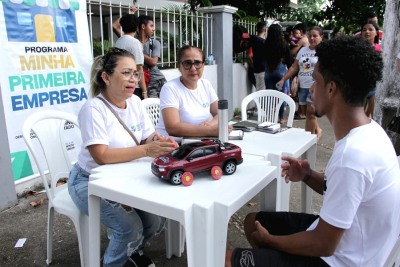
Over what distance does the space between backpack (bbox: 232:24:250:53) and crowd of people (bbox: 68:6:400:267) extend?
466 centimetres

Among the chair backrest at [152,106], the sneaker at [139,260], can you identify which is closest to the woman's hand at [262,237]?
the sneaker at [139,260]

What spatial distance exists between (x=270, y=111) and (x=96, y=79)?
219 cm

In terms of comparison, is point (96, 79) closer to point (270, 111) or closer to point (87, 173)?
point (87, 173)

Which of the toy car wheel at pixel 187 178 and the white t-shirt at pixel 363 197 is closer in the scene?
the white t-shirt at pixel 363 197

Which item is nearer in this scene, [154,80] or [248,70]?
[154,80]

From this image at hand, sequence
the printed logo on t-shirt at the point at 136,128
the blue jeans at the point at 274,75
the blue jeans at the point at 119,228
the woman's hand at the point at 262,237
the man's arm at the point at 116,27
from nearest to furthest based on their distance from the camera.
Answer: the woman's hand at the point at 262,237 < the blue jeans at the point at 119,228 < the printed logo on t-shirt at the point at 136,128 < the man's arm at the point at 116,27 < the blue jeans at the point at 274,75

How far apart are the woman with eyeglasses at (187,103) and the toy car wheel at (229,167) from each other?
717mm

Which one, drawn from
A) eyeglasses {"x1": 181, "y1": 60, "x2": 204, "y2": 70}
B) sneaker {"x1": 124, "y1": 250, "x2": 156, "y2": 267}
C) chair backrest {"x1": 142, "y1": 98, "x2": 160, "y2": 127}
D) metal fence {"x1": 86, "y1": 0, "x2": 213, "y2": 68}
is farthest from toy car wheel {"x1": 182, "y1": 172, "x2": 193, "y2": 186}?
metal fence {"x1": 86, "y1": 0, "x2": 213, "y2": 68}

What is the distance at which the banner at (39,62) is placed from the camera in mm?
3200

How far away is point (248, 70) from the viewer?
25.4ft

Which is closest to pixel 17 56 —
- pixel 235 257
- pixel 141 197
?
pixel 141 197

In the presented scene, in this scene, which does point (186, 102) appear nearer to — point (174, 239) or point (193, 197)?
point (174, 239)

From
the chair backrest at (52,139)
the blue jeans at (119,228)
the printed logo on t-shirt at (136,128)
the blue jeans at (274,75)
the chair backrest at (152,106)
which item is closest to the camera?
the blue jeans at (119,228)

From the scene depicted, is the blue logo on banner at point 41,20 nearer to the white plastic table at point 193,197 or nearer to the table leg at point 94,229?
the white plastic table at point 193,197
